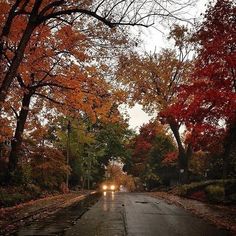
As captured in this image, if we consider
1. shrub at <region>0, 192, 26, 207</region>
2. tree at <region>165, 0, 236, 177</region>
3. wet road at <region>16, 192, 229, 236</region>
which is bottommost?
wet road at <region>16, 192, 229, 236</region>

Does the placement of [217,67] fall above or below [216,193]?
above

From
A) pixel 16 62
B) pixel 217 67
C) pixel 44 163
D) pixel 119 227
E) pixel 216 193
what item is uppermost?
pixel 217 67

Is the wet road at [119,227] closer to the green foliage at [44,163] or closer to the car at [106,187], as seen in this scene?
the green foliage at [44,163]

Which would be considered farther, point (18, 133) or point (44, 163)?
point (44, 163)

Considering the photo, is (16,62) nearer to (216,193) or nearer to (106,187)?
(216,193)

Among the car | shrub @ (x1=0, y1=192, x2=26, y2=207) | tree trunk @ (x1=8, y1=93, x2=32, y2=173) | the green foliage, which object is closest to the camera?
shrub @ (x1=0, y1=192, x2=26, y2=207)

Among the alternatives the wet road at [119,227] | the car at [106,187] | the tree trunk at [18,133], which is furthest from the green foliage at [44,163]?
the car at [106,187]

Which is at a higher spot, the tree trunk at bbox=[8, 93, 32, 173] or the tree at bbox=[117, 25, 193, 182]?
the tree at bbox=[117, 25, 193, 182]

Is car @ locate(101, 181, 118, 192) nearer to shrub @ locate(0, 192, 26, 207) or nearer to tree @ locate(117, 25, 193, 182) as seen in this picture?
tree @ locate(117, 25, 193, 182)

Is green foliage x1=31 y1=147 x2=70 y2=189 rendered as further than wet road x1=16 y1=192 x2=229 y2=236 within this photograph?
Yes

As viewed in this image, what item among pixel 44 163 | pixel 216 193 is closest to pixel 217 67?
pixel 216 193

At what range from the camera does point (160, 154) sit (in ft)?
192

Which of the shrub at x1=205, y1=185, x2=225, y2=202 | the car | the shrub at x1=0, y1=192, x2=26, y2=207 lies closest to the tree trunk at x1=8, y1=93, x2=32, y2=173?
the shrub at x1=0, y1=192, x2=26, y2=207

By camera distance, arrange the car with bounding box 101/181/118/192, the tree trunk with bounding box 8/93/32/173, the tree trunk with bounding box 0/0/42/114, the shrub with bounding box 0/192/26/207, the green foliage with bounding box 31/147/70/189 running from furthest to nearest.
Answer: the car with bounding box 101/181/118/192, the green foliage with bounding box 31/147/70/189, the tree trunk with bounding box 8/93/32/173, the shrub with bounding box 0/192/26/207, the tree trunk with bounding box 0/0/42/114
